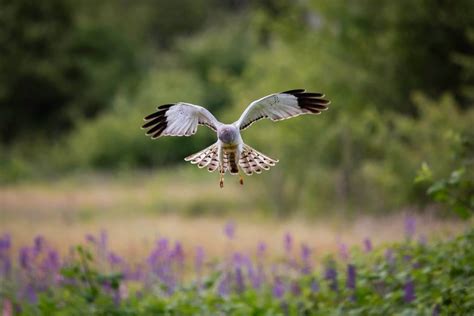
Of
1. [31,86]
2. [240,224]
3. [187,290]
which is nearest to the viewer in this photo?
[187,290]

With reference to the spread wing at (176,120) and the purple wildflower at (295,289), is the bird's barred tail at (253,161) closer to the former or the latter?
the spread wing at (176,120)

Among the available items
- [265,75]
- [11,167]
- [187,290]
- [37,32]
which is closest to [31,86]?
[37,32]

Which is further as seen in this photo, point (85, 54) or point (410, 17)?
point (85, 54)

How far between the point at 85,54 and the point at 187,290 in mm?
26764

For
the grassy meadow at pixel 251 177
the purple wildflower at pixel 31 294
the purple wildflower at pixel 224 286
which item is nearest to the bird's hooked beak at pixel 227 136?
the grassy meadow at pixel 251 177

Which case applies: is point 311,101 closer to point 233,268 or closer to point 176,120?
point 176,120

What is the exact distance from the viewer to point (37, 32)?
28156mm

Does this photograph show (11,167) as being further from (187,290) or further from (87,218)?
(187,290)

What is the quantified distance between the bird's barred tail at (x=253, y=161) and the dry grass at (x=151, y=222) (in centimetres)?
378

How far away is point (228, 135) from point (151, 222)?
440 inches

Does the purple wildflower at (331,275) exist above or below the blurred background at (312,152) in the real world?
below

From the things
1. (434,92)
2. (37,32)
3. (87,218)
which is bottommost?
(87,218)

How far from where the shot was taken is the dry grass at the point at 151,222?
11930 mm

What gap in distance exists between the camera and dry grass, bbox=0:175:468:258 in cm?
1193
